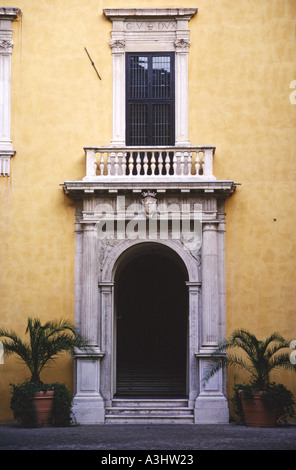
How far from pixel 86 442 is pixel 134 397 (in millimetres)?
4362

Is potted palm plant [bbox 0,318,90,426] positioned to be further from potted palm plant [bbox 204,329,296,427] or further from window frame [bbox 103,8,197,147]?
window frame [bbox 103,8,197,147]

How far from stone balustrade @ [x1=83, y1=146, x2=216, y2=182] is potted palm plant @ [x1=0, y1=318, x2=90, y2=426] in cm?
324

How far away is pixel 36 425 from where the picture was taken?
1548cm

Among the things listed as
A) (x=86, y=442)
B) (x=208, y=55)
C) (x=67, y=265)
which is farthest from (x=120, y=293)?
(x=86, y=442)

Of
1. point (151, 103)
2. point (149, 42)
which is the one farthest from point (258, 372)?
point (149, 42)

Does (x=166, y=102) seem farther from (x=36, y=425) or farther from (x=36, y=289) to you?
(x=36, y=425)

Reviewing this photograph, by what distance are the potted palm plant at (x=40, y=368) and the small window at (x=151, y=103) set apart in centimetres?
433

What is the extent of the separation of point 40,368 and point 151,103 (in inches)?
239

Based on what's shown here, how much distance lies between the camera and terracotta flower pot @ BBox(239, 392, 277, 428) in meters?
15.5

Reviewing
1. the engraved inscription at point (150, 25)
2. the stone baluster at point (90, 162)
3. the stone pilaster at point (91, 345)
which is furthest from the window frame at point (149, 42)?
the stone pilaster at point (91, 345)

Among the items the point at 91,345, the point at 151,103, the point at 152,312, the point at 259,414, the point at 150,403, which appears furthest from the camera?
the point at 152,312

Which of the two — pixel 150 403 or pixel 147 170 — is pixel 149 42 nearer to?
pixel 147 170

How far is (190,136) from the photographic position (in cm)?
1750

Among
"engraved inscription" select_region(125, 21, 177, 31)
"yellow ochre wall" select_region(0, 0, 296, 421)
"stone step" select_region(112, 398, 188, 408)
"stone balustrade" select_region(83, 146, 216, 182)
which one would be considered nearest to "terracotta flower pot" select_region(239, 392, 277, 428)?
"stone step" select_region(112, 398, 188, 408)
